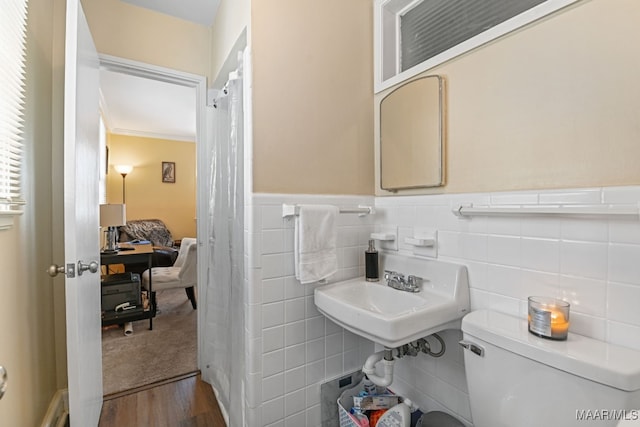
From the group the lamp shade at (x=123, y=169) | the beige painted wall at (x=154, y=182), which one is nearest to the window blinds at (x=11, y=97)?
the lamp shade at (x=123, y=169)

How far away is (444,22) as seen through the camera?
4.42ft

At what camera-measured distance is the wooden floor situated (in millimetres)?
1602

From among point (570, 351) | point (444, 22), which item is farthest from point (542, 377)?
point (444, 22)

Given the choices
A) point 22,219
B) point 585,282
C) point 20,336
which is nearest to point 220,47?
A: point 22,219

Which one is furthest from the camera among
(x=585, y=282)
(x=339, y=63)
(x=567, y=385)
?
(x=339, y=63)

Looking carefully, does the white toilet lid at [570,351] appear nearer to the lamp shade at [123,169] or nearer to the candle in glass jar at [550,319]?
the candle in glass jar at [550,319]

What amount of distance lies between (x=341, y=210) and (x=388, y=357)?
0.67 m

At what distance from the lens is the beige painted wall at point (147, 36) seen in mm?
1762

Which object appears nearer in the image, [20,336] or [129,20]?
[20,336]

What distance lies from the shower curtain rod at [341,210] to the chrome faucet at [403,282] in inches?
12.9

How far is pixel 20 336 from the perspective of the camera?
112 centimetres

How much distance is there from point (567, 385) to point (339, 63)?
152 centimetres

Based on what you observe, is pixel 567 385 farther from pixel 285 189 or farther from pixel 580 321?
pixel 285 189

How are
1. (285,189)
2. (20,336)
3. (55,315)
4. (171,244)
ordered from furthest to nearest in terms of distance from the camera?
1. (171,244)
2. (55,315)
3. (285,189)
4. (20,336)
